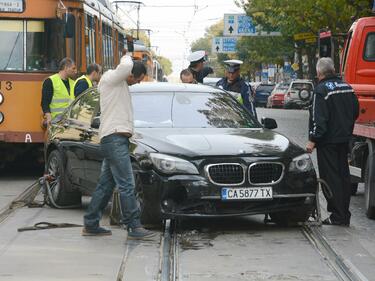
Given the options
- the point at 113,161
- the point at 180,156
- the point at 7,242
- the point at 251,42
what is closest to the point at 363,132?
the point at 180,156

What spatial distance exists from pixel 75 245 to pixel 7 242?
2.17 feet

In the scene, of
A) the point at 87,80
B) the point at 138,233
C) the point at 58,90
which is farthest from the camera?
the point at 87,80

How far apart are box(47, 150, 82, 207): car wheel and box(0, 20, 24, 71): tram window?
335 cm

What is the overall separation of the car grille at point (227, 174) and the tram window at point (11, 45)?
646 cm

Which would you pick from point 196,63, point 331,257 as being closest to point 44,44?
point 196,63

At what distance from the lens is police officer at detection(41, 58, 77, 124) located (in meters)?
14.5

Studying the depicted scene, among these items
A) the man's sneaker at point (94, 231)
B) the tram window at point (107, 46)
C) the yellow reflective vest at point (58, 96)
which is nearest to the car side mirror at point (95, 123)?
the man's sneaker at point (94, 231)

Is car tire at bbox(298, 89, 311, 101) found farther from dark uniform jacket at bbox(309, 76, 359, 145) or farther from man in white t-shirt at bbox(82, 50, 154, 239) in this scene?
man in white t-shirt at bbox(82, 50, 154, 239)

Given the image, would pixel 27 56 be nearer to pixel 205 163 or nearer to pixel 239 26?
pixel 205 163

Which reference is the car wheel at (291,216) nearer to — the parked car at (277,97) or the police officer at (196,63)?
the police officer at (196,63)

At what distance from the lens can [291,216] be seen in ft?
34.3

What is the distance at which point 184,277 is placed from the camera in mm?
7844

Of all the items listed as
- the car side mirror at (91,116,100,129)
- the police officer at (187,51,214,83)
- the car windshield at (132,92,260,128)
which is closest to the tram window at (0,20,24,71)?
the police officer at (187,51,214,83)

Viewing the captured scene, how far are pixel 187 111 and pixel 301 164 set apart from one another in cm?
165
